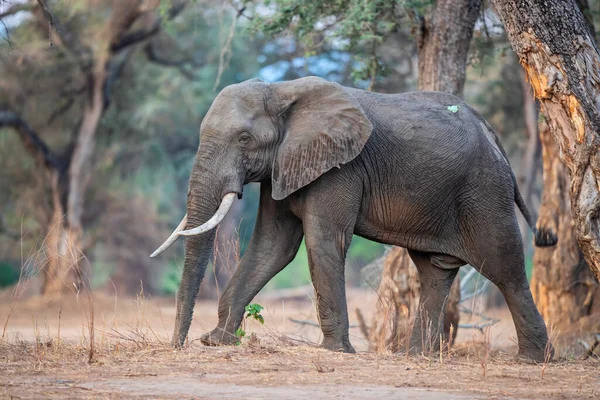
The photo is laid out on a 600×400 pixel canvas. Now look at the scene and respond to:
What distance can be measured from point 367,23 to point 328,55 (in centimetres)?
1691

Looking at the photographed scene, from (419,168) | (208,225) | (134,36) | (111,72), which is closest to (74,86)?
(111,72)

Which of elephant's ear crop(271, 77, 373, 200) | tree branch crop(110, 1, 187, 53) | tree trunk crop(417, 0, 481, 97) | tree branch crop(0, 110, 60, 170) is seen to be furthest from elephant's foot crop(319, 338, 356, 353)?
tree branch crop(110, 1, 187, 53)

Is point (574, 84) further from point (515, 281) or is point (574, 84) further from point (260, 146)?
point (260, 146)

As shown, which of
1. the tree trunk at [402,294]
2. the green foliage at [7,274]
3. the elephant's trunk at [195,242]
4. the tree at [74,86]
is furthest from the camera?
the green foliage at [7,274]

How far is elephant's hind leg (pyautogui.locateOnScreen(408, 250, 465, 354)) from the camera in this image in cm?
906

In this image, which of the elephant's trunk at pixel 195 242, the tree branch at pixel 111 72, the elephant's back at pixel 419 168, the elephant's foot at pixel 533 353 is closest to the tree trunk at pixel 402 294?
the elephant's foot at pixel 533 353

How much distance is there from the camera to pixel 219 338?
8180 millimetres

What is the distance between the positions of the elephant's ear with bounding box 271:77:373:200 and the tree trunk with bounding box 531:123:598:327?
5.54 metres

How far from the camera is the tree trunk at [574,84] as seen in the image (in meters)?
7.72

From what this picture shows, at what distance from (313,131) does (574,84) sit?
2.36 metres

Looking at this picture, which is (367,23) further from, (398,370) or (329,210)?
(398,370)

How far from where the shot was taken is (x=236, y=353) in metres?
7.15

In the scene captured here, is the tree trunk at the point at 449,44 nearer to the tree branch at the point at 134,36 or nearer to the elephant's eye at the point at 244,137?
the elephant's eye at the point at 244,137

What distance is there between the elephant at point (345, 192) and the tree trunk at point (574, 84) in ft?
3.48
